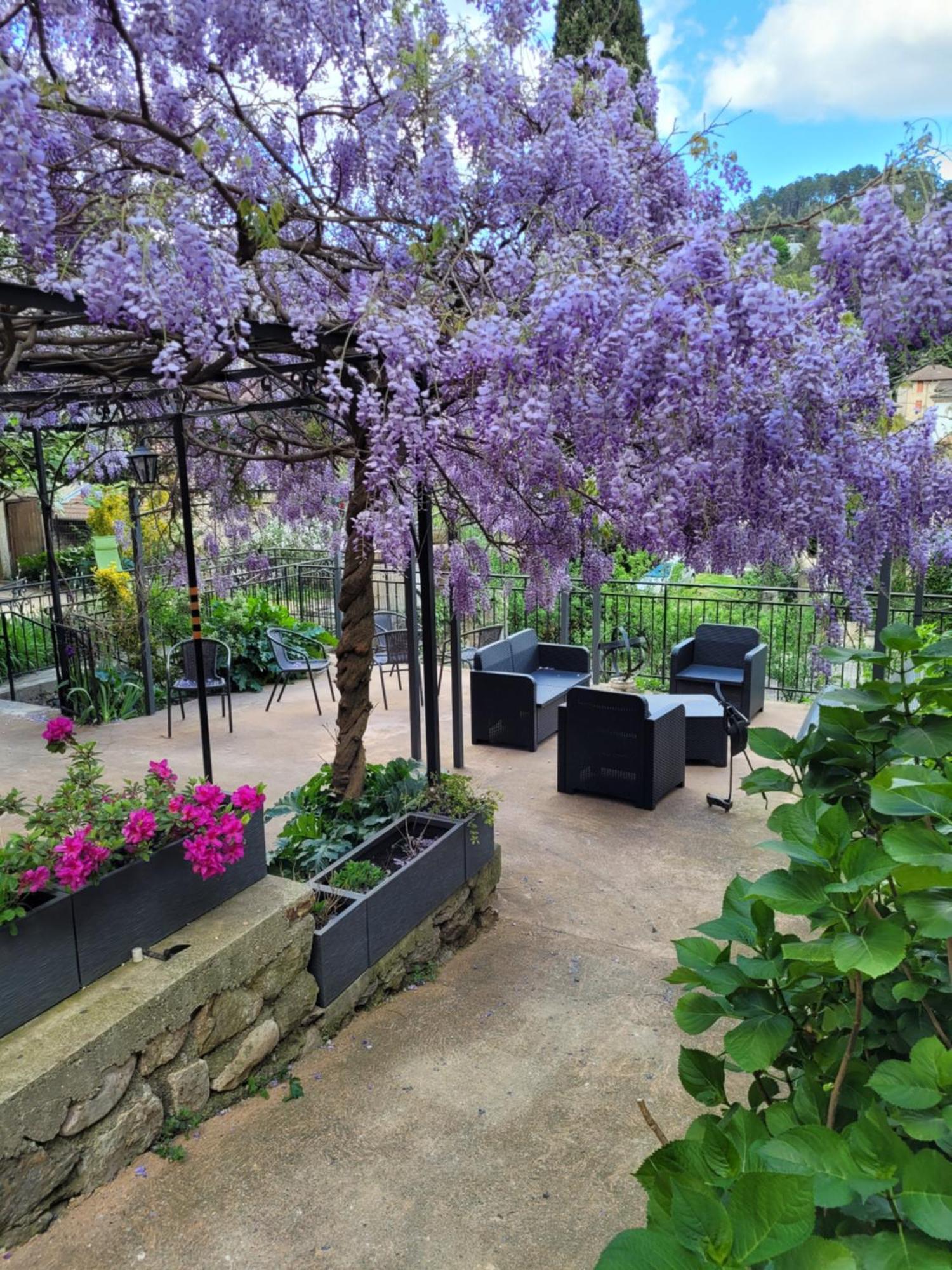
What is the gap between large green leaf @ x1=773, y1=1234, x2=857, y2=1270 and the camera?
614 mm

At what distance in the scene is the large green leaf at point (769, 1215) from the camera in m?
0.63

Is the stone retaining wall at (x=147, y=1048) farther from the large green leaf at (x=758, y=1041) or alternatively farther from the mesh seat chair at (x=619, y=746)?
the mesh seat chair at (x=619, y=746)

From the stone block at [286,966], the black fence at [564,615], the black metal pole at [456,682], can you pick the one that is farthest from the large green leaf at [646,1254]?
the black fence at [564,615]

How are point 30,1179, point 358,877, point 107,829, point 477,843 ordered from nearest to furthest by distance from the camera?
point 30,1179, point 107,829, point 358,877, point 477,843

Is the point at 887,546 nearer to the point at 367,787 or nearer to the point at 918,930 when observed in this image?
the point at 367,787

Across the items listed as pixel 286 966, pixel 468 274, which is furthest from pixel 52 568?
pixel 286 966

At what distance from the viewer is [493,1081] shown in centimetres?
289

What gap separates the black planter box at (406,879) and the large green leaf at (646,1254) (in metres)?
2.57

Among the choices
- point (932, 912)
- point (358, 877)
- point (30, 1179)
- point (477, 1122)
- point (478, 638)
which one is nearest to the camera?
point (932, 912)

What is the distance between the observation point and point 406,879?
3398 millimetres

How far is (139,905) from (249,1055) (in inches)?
25.3

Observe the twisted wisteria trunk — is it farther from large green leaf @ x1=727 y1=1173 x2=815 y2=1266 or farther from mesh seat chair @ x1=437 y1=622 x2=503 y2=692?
mesh seat chair @ x1=437 y1=622 x2=503 y2=692

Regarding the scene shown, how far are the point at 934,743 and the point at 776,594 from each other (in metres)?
8.25

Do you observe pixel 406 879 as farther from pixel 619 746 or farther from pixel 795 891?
pixel 795 891
